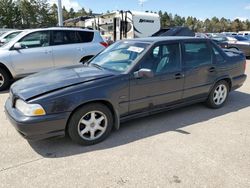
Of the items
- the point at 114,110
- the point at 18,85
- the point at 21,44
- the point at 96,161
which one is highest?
the point at 21,44

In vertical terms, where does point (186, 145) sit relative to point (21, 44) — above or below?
below

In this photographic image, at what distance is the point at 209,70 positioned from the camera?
4660mm

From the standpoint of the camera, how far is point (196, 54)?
4527mm

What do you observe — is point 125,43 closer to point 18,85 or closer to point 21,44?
point 18,85

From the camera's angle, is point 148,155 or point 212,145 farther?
point 212,145

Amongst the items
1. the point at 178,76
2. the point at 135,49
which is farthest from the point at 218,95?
the point at 135,49

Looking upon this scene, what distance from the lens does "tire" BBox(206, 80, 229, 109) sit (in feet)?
16.0

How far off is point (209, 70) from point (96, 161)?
292cm

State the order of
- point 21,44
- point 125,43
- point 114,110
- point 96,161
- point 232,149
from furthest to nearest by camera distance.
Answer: point 21,44 → point 125,43 → point 114,110 → point 232,149 → point 96,161

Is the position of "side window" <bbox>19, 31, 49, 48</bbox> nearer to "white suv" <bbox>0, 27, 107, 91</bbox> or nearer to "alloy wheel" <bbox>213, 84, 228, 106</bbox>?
"white suv" <bbox>0, 27, 107, 91</bbox>

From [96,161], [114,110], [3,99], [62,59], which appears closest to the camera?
[96,161]

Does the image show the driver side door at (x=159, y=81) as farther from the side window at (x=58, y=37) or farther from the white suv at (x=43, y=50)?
the side window at (x=58, y=37)

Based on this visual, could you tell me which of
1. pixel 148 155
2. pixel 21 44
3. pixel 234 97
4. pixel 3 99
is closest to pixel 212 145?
pixel 148 155

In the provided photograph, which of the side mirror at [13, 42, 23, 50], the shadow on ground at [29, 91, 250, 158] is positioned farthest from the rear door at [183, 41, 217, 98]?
the side mirror at [13, 42, 23, 50]
